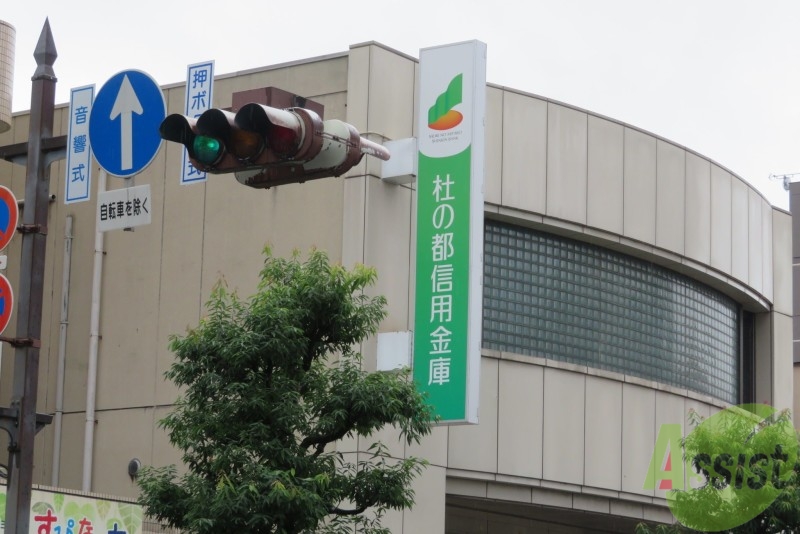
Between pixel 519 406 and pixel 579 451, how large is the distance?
161 centimetres

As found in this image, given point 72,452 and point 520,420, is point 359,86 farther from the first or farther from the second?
point 72,452


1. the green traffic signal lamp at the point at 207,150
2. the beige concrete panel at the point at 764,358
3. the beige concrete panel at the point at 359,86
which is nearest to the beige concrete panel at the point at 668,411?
the beige concrete panel at the point at 764,358

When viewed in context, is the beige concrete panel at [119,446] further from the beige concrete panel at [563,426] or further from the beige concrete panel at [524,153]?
the beige concrete panel at [524,153]

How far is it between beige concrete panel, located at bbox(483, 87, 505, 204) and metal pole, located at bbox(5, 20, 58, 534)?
12.0m

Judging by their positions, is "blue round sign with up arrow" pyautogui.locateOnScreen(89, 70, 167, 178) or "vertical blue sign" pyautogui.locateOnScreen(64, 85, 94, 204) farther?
"vertical blue sign" pyautogui.locateOnScreen(64, 85, 94, 204)

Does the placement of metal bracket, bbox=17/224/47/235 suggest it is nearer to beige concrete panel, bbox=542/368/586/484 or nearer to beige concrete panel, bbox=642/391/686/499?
beige concrete panel, bbox=542/368/586/484

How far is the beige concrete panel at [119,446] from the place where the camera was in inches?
952

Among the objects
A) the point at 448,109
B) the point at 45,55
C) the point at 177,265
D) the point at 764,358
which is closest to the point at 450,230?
the point at 448,109

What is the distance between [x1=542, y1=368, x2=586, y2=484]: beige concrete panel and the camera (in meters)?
24.8

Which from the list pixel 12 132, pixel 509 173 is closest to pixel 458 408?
pixel 509 173

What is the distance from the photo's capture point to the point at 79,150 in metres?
14.7

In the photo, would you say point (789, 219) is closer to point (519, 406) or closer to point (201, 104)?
point (519, 406)

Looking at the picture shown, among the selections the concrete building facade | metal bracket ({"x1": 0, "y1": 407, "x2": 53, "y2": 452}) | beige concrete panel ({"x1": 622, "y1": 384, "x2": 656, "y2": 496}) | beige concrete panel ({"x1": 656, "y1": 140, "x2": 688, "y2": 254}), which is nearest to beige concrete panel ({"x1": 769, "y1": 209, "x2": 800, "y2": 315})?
the concrete building facade

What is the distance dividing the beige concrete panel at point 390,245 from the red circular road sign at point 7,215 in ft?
32.6
